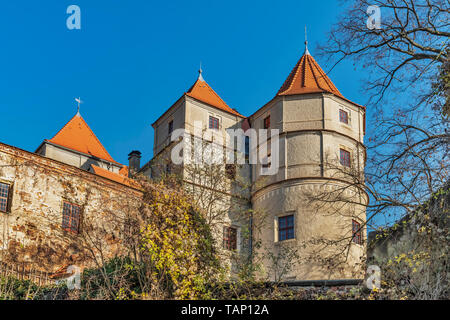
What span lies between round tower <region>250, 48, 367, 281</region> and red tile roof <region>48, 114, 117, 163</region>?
371 inches

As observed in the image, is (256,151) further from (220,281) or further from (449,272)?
(449,272)

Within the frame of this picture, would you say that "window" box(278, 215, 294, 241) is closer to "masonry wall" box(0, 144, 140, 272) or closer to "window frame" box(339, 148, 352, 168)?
"window frame" box(339, 148, 352, 168)

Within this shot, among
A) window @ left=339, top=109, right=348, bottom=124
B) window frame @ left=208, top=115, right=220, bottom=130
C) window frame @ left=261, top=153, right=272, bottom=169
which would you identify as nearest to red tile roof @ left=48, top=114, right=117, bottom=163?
window frame @ left=208, top=115, right=220, bottom=130

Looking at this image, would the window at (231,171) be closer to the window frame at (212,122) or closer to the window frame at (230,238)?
the window frame at (230,238)

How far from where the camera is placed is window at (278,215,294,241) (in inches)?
994

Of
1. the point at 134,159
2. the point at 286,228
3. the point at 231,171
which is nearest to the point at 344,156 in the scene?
the point at 286,228

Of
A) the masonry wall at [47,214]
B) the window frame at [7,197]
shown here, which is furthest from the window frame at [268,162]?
the window frame at [7,197]

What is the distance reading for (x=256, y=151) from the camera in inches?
1135

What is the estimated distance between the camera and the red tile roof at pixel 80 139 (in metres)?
31.6

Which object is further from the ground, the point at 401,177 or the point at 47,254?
the point at 401,177

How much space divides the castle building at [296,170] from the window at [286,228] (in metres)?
0.04

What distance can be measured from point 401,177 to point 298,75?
1727 centimetres

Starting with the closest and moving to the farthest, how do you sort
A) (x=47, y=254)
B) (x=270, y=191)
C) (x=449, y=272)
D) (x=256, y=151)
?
(x=449, y=272), (x=47, y=254), (x=270, y=191), (x=256, y=151)
